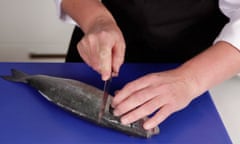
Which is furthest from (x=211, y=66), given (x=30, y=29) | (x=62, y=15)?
(x=30, y=29)

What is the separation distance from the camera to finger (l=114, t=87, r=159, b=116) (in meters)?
0.59

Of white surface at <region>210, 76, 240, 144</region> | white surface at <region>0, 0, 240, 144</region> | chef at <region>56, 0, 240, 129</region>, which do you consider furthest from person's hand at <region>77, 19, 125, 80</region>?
white surface at <region>0, 0, 240, 144</region>

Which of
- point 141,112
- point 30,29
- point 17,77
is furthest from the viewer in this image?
point 30,29

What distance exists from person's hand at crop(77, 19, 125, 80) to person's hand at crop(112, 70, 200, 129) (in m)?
0.04

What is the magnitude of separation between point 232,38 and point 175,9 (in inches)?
5.4

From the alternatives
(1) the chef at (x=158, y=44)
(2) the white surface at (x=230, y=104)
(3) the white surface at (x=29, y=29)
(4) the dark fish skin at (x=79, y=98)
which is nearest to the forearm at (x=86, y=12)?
(1) the chef at (x=158, y=44)

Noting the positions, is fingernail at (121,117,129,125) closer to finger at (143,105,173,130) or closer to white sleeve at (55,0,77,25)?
finger at (143,105,173,130)

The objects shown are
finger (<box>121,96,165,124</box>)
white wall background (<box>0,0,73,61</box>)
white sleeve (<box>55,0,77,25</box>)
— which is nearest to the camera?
finger (<box>121,96,165,124</box>)

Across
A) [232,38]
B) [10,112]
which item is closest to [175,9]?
[232,38]

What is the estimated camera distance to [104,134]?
62cm

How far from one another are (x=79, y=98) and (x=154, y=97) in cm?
12

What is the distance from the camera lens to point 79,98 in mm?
630

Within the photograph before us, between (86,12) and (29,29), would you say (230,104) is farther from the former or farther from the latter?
(29,29)

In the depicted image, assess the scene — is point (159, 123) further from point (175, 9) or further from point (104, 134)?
point (175, 9)
